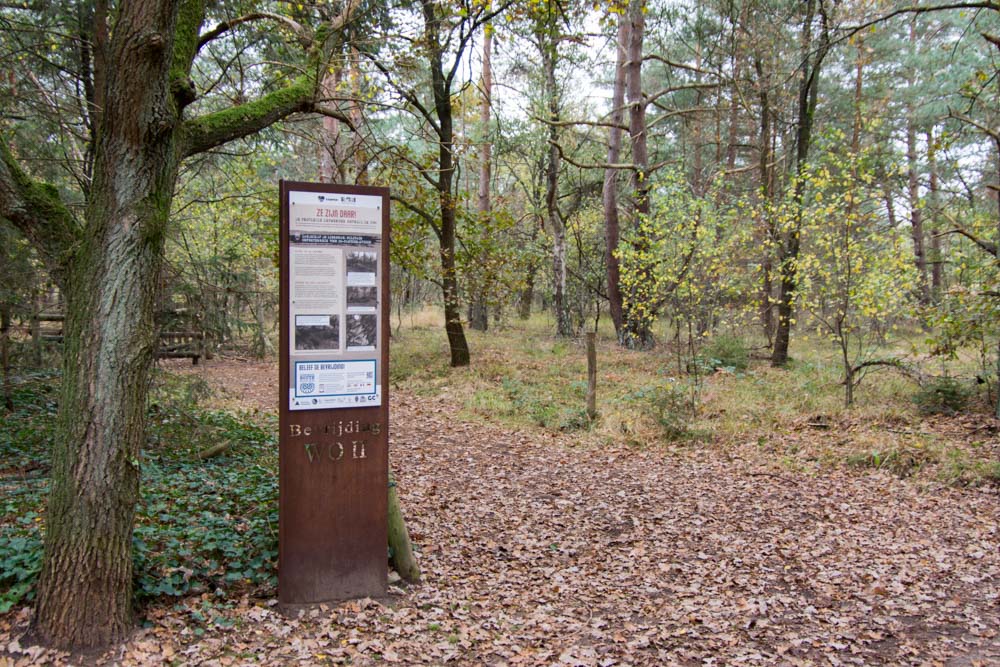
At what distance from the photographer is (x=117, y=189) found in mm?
3180

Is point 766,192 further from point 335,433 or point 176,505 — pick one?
point 176,505

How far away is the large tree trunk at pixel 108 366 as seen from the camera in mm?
3088

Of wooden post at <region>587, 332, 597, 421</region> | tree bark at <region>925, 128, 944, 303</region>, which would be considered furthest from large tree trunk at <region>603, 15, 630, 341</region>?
wooden post at <region>587, 332, 597, 421</region>

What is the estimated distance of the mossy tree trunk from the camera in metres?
3.09

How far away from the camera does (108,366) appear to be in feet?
10.3

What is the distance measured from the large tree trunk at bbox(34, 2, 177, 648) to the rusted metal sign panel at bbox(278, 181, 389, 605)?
74 cm

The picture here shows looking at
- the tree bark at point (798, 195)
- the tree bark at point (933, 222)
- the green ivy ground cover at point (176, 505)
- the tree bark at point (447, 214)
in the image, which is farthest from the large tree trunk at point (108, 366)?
the tree bark at point (933, 222)

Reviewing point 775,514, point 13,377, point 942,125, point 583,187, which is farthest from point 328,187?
point 942,125

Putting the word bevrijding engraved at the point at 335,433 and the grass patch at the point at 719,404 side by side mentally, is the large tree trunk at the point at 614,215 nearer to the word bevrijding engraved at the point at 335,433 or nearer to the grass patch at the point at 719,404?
the grass patch at the point at 719,404

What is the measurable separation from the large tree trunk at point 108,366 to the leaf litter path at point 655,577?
351 millimetres

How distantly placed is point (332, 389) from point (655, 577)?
2.85 metres

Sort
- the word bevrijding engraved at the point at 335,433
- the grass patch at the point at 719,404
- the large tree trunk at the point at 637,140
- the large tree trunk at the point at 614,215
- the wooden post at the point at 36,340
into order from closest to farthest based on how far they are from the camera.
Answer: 1. the word bevrijding engraved at the point at 335,433
2. the wooden post at the point at 36,340
3. the grass patch at the point at 719,404
4. the large tree trunk at the point at 637,140
5. the large tree trunk at the point at 614,215

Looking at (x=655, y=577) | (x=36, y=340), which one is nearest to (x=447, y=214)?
(x=36, y=340)

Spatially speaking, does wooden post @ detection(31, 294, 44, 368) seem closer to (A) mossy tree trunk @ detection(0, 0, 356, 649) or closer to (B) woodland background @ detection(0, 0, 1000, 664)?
(B) woodland background @ detection(0, 0, 1000, 664)
